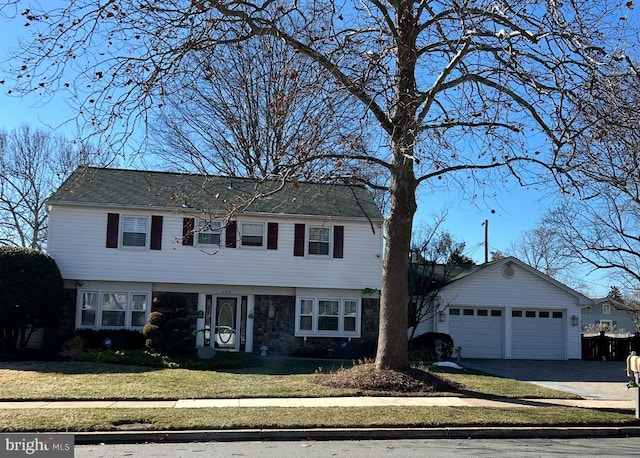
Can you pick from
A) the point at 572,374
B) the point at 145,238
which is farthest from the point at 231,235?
the point at 572,374

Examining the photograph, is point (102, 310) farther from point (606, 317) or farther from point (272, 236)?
point (606, 317)

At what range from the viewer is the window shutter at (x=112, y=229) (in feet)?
71.4

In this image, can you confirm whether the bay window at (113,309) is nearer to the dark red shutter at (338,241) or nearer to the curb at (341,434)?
the dark red shutter at (338,241)

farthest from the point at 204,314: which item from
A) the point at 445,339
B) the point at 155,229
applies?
the point at 445,339

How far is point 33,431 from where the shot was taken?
8930 mm

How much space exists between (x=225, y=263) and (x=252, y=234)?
1563mm

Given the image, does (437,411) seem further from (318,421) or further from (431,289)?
(431,289)

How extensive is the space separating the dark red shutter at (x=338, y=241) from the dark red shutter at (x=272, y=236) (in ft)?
7.67

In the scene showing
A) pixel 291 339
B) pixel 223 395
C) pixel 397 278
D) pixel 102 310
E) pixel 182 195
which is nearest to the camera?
pixel 223 395

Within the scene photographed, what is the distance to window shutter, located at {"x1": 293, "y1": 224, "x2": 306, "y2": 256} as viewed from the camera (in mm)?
22750

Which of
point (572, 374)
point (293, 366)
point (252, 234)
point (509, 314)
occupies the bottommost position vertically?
point (572, 374)

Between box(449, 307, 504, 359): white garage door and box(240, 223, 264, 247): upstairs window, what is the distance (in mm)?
9063

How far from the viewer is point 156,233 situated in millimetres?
22094

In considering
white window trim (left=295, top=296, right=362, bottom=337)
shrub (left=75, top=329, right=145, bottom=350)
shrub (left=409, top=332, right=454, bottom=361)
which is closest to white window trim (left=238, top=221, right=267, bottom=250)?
white window trim (left=295, top=296, right=362, bottom=337)
